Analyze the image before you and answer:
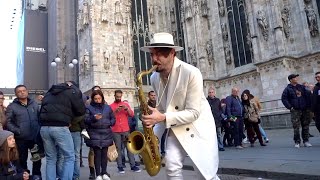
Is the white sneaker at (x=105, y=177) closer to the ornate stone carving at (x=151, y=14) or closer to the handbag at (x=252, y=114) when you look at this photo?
the handbag at (x=252, y=114)

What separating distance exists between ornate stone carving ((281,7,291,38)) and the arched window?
314cm

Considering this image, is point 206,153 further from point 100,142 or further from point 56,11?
point 56,11

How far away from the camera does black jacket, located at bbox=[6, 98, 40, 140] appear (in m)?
5.16

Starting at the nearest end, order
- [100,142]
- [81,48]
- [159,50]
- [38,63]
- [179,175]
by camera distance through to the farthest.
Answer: [179,175] → [159,50] → [100,142] → [81,48] → [38,63]

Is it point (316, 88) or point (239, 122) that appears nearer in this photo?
point (316, 88)

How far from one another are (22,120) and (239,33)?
17218 millimetres

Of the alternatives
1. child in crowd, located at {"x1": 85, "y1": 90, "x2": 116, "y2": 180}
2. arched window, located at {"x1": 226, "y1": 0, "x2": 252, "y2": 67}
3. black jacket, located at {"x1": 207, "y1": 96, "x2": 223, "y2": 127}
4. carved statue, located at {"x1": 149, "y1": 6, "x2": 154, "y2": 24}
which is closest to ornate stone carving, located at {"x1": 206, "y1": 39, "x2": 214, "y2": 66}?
arched window, located at {"x1": 226, "y1": 0, "x2": 252, "y2": 67}

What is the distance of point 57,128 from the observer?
4723 millimetres

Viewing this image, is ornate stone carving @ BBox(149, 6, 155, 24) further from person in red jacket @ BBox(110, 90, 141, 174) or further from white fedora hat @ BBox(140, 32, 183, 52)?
white fedora hat @ BBox(140, 32, 183, 52)

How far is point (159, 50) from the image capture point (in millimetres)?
2529

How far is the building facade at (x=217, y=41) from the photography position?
1578 centimetres

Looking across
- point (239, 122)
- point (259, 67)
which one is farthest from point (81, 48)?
point (239, 122)

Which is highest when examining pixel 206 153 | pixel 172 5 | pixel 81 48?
pixel 172 5

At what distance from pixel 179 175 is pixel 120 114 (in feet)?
15.2
